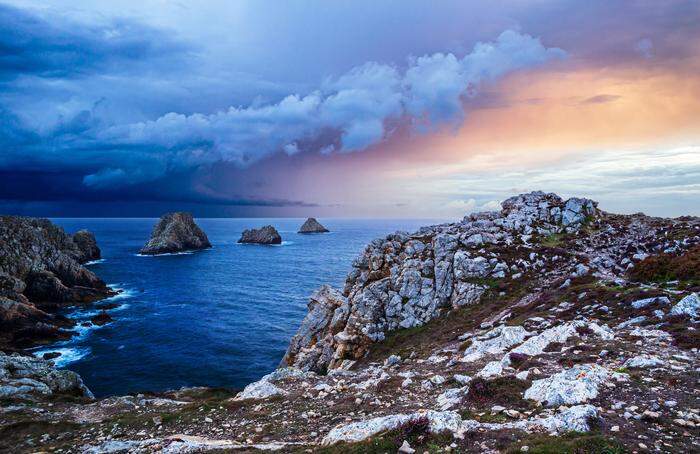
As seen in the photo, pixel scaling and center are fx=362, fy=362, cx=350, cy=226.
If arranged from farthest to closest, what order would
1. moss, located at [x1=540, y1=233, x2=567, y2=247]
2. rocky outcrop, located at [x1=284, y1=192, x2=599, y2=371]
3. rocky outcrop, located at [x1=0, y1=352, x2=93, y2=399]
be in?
moss, located at [x1=540, y1=233, x2=567, y2=247] < rocky outcrop, located at [x1=284, y1=192, x2=599, y2=371] < rocky outcrop, located at [x1=0, y1=352, x2=93, y2=399]

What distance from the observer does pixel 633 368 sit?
16.9 metres

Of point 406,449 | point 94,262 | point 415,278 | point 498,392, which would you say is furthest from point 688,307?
point 94,262

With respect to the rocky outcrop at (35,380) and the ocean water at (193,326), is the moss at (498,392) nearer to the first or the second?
the rocky outcrop at (35,380)

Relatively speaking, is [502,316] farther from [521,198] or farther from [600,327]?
[521,198]

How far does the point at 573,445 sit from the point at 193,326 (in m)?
85.2

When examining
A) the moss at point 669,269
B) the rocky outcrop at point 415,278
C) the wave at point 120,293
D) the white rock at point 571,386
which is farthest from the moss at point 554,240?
the wave at point 120,293

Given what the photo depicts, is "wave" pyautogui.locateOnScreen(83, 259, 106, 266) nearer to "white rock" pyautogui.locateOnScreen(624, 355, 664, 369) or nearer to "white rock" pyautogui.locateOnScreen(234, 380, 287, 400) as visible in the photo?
"white rock" pyautogui.locateOnScreen(234, 380, 287, 400)

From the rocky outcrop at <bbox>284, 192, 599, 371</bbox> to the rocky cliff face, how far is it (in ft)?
194

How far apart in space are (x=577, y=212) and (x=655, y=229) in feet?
38.8

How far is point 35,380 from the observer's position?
37750mm

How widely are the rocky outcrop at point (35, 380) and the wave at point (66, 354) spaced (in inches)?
1009

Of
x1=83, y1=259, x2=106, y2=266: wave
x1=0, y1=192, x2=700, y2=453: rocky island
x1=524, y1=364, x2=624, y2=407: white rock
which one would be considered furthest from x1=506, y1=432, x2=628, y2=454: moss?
x1=83, y1=259, x2=106, y2=266: wave

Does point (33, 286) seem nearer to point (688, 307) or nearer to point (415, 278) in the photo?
point (415, 278)

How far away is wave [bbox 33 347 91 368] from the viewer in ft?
211
